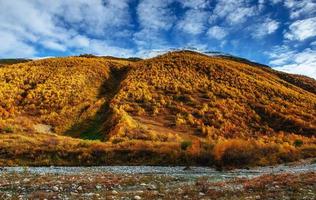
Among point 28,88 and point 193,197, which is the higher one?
point 28,88

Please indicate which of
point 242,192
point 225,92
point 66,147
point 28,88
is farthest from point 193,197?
point 28,88

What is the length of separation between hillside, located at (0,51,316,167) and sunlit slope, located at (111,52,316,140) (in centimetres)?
16

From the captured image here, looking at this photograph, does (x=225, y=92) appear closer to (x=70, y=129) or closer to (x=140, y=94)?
(x=140, y=94)

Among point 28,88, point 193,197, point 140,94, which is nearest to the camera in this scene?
point 193,197

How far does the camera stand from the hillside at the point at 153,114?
107 feet

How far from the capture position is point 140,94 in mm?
67375

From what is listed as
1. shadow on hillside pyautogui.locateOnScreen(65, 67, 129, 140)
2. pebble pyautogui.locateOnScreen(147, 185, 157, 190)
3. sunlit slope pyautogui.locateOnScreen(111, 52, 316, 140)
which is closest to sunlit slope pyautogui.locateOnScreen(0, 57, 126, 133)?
shadow on hillside pyautogui.locateOnScreen(65, 67, 129, 140)

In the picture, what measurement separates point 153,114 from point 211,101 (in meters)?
11.7

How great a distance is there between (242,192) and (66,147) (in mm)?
21215

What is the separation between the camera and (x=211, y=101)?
6538 centimetres

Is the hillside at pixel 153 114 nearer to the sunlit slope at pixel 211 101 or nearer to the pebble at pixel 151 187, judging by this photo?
the sunlit slope at pixel 211 101

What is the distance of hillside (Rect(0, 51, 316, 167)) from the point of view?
32.5m

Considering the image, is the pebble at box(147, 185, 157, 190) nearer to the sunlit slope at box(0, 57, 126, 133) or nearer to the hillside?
the hillside

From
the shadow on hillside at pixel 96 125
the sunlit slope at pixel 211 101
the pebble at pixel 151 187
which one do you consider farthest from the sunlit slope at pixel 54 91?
the pebble at pixel 151 187
